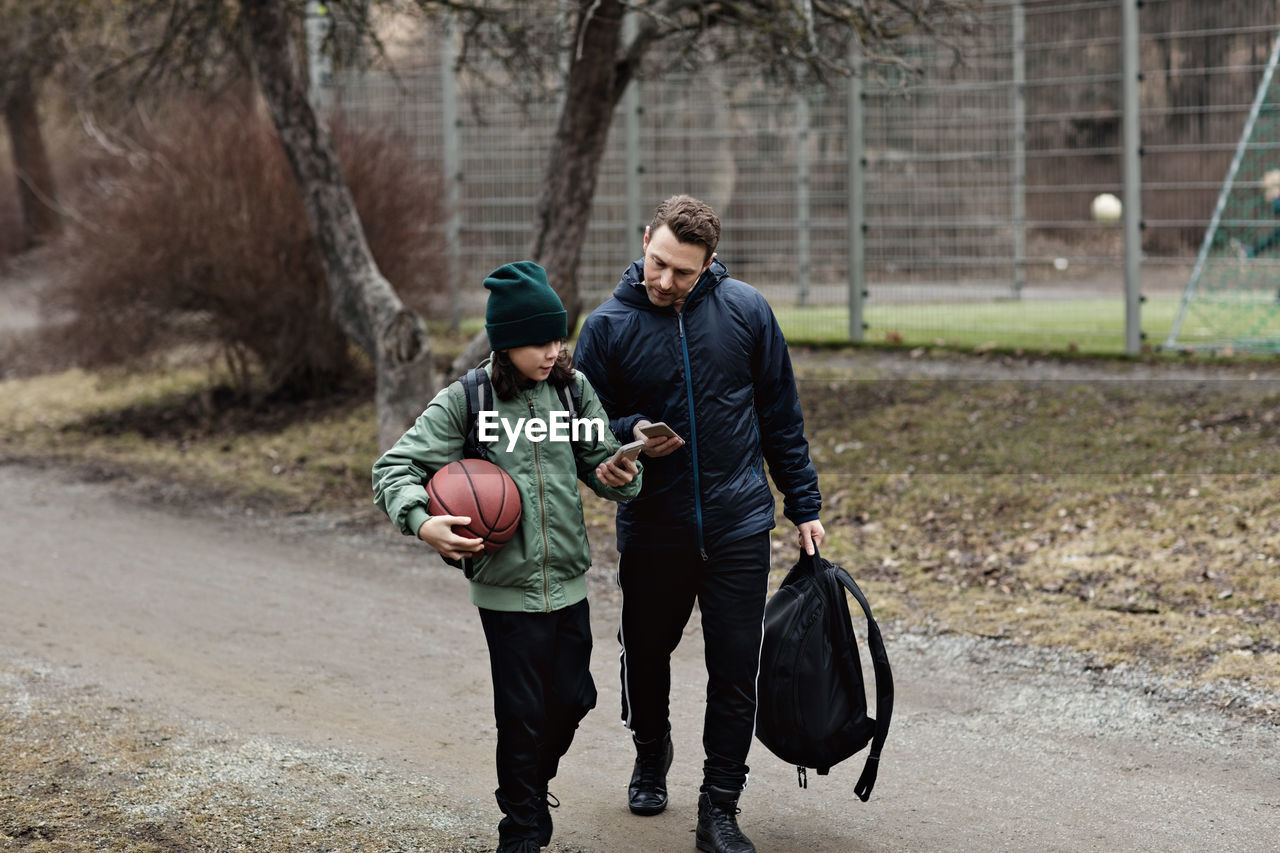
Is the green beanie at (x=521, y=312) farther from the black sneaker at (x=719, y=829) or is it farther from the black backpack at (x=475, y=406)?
the black sneaker at (x=719, y=829)

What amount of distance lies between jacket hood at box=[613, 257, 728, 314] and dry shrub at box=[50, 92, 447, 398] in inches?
340

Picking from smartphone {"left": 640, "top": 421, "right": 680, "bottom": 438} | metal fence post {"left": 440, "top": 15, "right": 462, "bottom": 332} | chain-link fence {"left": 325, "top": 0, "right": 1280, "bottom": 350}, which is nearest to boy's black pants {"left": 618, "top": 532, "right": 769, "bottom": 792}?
smartphone {"left": 640, "top": 421, "right": 680, "bottom": 438}

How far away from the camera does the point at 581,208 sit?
10.9 meters

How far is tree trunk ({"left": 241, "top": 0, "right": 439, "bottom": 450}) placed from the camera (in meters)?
10.6

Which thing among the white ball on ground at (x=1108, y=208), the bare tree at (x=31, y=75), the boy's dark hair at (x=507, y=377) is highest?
the bare tree at (x=31, y=75)

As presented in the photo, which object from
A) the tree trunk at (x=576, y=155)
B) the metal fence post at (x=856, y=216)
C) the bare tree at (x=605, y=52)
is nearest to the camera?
the bare tree at (x=605, y=52)

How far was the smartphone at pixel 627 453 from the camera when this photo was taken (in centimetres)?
402

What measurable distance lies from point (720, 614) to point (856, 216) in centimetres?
1065

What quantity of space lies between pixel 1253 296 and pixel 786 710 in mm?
10285

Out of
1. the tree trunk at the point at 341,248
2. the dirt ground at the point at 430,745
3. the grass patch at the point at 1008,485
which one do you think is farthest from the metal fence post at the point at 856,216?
the dirt ground at the point at 430,745

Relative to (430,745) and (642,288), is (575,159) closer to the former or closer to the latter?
(430,745)

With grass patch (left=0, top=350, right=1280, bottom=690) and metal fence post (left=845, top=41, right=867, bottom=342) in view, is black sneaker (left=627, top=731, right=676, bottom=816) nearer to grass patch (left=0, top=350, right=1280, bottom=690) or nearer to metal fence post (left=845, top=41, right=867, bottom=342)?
grass patch (left=0, top=350, right=1280, bottom=690)

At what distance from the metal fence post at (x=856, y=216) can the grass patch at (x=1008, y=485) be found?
4.32 feet

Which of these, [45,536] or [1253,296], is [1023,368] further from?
[45,536]
